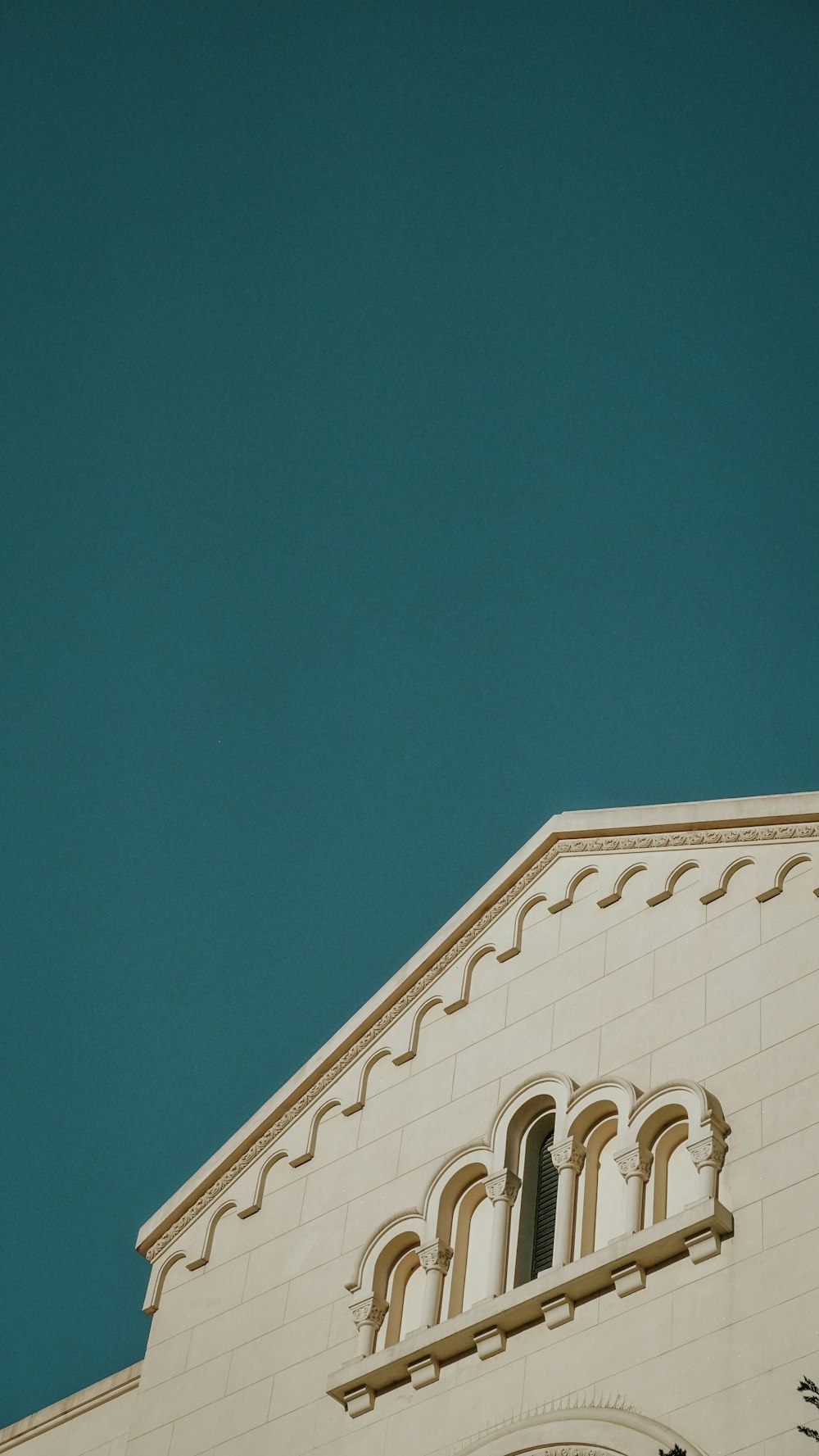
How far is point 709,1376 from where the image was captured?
15.9 metres

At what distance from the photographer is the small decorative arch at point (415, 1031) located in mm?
21594

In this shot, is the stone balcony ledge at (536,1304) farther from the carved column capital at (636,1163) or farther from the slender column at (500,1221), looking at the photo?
the carved column capital at (636,1163)

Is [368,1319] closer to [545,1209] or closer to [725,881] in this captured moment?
[545,1209]

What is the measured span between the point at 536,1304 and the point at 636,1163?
152cm

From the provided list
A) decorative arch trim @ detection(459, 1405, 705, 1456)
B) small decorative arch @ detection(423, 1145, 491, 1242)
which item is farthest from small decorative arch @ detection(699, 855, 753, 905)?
decorative arch trim @ detection(459, 1405, 705, 1456)

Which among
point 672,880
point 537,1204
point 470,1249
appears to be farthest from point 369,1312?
point 672,880

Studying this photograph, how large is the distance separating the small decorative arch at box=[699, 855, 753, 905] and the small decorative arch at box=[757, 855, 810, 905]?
458 mm

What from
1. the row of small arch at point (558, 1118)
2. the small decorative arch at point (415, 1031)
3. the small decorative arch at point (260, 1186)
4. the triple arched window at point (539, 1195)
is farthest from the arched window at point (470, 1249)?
the small decorative arch at point (260, 1186)

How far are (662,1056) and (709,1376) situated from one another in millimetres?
3459

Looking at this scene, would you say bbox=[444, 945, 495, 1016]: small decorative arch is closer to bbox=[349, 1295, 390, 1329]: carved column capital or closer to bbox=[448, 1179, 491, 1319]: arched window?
bbox=[448, 1179, 491, 1319]: arched window

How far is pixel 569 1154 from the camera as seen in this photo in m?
18.5

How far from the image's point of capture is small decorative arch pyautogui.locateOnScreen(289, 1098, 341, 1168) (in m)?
21.8

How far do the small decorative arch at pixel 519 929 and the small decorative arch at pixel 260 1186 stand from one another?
3358mm

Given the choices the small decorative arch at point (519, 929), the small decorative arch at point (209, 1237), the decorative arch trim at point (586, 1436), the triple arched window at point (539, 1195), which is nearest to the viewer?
the decorative arch trim at point (586, 1436)
